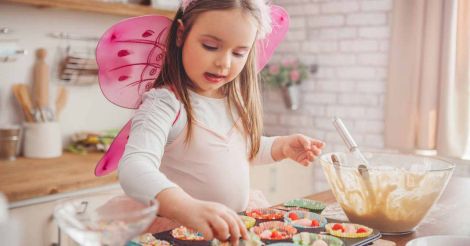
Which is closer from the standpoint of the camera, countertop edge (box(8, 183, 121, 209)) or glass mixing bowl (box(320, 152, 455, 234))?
glass mixing bowl (box(320, 152, 455, 234))

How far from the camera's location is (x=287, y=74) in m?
3.36

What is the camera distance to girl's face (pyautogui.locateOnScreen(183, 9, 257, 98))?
120cm

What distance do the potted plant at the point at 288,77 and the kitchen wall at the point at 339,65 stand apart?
3.6 inches

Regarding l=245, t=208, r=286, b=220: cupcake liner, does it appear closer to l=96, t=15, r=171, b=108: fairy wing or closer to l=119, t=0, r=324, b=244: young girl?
l=119, t=0, r=324, b=244: young girl

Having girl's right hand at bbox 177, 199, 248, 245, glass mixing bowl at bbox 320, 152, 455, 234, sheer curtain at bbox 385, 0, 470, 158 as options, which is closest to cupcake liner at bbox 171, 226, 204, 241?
girl's right hand at bbox 177, 199, 248, 245

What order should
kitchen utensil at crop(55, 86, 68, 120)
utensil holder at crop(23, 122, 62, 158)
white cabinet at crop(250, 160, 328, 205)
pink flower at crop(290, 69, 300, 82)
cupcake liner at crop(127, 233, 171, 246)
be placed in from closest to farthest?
cupcake liner at crop(127, 233, 171, 246) → utensil holder at crop(23, 122, 62, 158) → kitchen utensil at crop(55, 86, 68, 120) → white cabinet at crop(250, 160, 328, 205) → pink flower at crop(290, 69, 300, 82)

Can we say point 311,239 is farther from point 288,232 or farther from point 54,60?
point 54,60

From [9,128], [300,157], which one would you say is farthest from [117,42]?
[9,128]

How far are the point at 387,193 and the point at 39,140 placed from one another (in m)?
1.85

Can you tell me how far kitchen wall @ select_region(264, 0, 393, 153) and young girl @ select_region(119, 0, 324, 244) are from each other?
1799mm

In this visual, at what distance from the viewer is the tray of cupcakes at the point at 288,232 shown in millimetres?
976

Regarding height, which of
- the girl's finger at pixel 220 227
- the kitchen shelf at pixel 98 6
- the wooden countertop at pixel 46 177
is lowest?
the wooden countertop at pixel 46 177

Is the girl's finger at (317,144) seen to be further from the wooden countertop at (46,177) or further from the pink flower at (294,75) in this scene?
the pink flower at (294,75)

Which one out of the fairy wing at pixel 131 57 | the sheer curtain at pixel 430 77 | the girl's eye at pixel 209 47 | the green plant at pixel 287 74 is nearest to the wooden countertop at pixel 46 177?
the fairy wing at pixel 131 57
